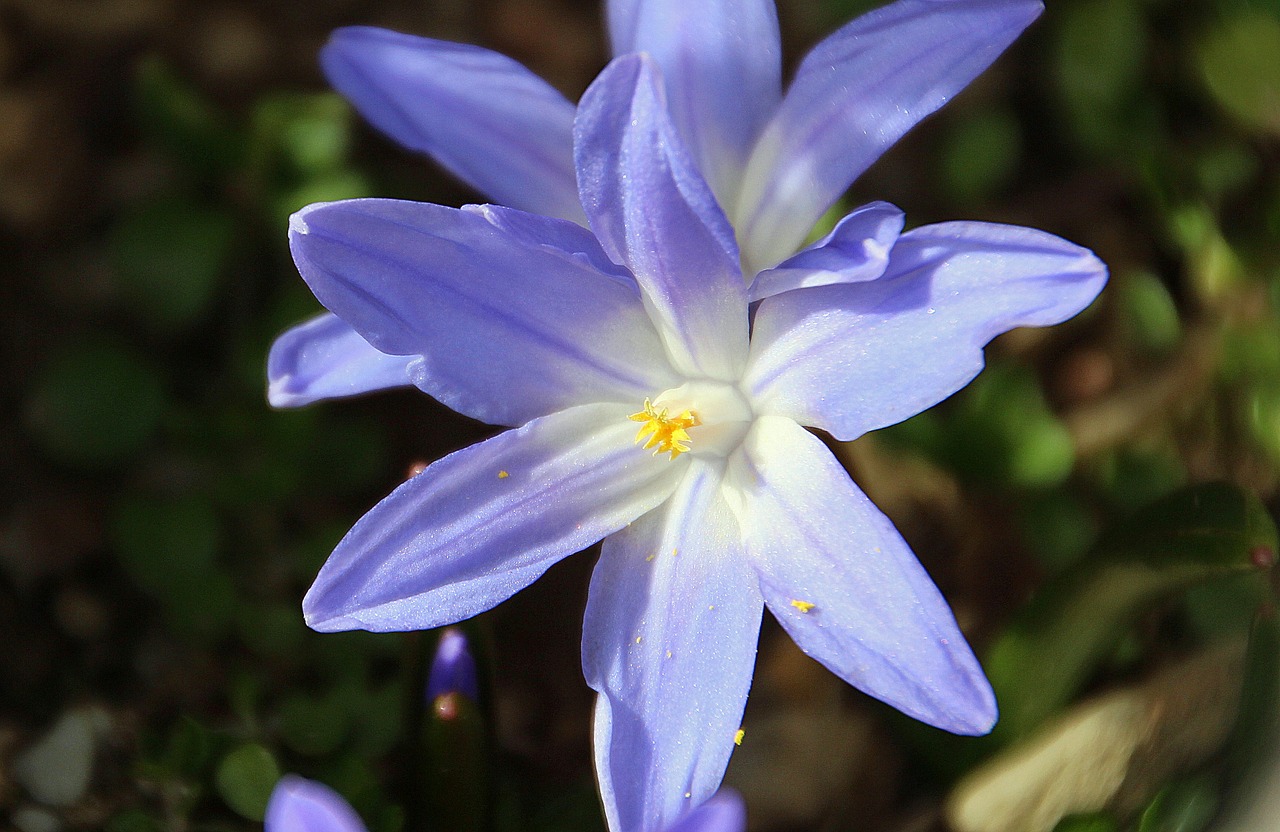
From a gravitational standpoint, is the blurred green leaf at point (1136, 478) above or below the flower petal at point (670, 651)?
below

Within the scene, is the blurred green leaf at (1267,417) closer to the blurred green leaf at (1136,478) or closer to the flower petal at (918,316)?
the blurred green leaf at (1136,478)

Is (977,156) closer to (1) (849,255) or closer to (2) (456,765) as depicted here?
(1) (849,255)

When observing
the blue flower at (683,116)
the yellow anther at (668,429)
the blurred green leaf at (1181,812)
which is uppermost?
the blue flower at (683,116)

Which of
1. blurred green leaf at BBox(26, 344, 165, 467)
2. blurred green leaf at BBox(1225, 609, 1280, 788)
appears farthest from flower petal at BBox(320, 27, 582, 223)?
blurred green leaf at BBox(1225, 609, 1280, 788)

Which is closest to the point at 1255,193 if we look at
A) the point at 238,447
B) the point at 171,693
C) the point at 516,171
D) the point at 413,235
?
the point at 516,171

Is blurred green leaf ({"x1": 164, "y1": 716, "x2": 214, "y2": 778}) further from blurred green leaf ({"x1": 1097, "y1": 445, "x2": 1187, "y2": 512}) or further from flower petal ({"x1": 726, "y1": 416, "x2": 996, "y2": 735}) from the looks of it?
blurred green leaf ({"x1": 1097, "y1": 445, "x2": 1187, "y2": 512})

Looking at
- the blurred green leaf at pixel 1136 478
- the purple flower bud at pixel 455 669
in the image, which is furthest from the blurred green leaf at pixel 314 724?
the blurred green leaf at pixel 1136 478

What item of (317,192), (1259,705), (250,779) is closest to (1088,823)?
(1259,705)
